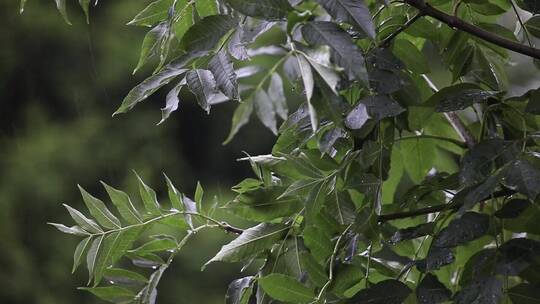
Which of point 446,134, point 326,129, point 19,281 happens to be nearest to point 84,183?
point 19,281

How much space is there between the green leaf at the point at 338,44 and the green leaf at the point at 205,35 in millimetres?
76

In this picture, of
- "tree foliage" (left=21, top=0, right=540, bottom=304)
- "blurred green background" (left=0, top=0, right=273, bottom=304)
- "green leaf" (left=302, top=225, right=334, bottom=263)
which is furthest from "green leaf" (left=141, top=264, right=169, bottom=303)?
"blurred green background" (left=0, top=0, right=273, bottom=304)

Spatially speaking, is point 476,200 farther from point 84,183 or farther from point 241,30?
point 84,183

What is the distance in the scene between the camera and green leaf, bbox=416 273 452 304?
1.90 ft

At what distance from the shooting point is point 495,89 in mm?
692

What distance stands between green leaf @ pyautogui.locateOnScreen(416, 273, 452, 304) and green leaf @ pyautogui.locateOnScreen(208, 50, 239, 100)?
206mm

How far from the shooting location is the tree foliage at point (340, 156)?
1.65ft

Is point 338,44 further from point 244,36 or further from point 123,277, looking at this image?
point 123,277

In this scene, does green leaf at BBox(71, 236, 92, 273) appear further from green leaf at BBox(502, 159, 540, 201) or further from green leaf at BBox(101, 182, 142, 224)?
green leaf at BBox(502, 159, 540, 201)

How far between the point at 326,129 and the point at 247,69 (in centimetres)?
9

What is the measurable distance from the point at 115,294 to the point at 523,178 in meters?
0.36

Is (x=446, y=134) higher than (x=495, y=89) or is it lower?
lower

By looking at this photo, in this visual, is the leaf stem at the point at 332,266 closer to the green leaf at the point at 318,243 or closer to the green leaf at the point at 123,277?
the green leaf at the point at 318,243

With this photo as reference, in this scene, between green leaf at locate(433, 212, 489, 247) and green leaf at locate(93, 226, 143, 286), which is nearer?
green leaf at locate(433, 212, 489, 247)
